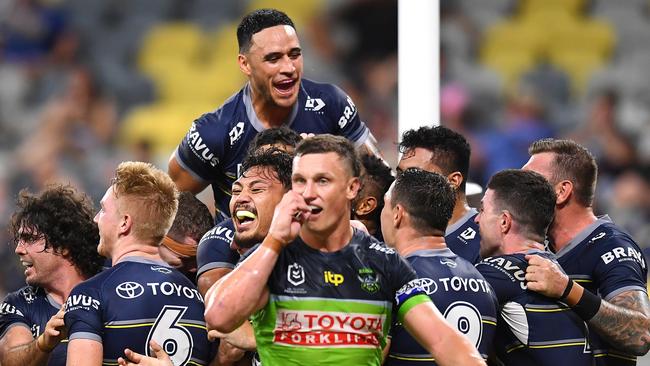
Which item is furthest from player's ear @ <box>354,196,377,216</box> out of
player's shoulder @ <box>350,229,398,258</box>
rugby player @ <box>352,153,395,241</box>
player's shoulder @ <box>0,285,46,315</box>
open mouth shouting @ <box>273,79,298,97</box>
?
player's shoulder @ <box>0,285,46,315</box>

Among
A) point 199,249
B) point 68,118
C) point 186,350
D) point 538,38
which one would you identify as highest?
point 538,38

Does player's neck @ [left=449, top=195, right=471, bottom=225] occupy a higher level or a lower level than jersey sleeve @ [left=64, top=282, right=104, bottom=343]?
higher

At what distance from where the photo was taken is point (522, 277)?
→ 4789 mm

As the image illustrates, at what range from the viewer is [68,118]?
1155cm

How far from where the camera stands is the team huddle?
3.98 m

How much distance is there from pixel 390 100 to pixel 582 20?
8.59 feet

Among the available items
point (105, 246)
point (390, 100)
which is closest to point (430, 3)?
point (105, 246)

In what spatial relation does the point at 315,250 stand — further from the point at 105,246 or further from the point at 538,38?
the point at 538,38

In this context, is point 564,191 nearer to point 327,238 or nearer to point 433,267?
point 433,267

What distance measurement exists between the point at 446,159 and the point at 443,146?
0.07 m

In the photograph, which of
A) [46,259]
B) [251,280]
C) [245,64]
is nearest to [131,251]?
[46,259]

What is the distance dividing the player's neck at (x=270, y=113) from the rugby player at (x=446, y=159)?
1.98ft

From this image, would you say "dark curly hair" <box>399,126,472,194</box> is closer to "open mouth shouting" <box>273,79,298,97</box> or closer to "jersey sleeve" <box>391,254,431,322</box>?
"open mouth shouting" <box>273,79,298,97</box>

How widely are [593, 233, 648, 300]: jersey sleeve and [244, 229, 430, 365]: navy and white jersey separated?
4.69 ft
